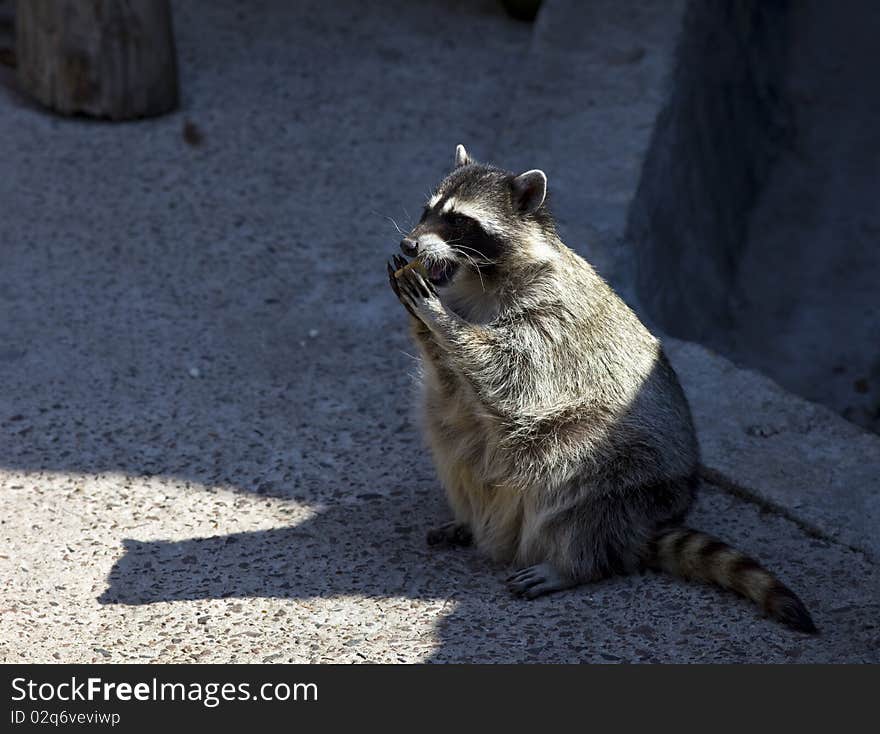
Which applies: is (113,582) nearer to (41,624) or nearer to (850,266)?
(41,624)

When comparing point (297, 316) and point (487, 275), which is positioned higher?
point (487, 275)

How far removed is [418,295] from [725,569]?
4.33ft

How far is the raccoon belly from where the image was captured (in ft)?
13.7

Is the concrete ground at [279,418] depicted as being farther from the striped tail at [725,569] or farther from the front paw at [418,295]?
the front paw at [418,295]

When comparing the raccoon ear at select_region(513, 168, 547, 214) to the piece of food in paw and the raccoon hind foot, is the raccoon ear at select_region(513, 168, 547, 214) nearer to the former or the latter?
the piece of food in paw

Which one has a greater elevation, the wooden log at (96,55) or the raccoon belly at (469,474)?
the wooden log at (96,55)

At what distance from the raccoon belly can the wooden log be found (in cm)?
385

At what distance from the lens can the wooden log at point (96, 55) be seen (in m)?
7.05

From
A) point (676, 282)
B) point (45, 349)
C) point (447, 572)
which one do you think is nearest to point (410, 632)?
point (447, 572)

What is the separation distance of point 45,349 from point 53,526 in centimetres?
138

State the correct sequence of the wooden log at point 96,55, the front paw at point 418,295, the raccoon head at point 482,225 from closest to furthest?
the front paw at point 418,295 < the raccoon head at point 482,225 < the wooden log at point 96,55

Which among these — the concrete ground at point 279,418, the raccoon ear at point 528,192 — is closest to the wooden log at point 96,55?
the concrete ground at point 279,418

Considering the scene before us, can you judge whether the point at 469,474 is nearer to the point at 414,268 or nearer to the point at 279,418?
the point at 414,268

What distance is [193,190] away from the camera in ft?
22.6
